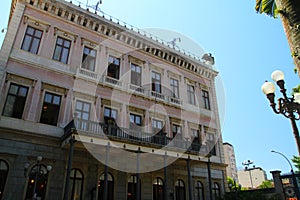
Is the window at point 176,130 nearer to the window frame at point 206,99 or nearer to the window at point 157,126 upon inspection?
the window at point 157,126

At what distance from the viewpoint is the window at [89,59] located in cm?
1507

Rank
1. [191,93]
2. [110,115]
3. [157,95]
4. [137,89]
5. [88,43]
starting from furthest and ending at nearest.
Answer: [191,93] < [157,95] < [137,89] < [88,43] < [110,115]

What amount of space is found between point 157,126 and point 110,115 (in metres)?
3.76

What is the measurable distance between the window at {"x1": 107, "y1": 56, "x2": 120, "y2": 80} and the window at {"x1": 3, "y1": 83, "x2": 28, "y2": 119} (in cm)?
542

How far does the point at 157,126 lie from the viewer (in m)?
16.8

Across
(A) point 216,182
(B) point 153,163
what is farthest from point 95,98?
(A) point 216,182

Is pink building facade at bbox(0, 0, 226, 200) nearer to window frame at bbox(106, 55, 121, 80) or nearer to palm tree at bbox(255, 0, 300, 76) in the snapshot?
window frame at bbox(106, 55, 121, 80)

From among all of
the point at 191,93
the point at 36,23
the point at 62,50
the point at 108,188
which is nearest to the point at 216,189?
the point at 191,93

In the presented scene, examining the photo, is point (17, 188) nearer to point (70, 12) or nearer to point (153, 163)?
point (153, 163)

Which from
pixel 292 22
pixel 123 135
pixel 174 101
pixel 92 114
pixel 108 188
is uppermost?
pixel 174 101

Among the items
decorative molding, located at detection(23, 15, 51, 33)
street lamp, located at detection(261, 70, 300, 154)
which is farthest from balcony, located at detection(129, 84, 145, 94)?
street lamp, located at detection(261, 70, 300, 154)

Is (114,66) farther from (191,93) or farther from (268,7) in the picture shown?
(268,7)

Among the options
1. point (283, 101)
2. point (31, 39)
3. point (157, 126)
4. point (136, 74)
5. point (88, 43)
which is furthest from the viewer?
point (136, 74)

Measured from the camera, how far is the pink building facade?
37.6ft
